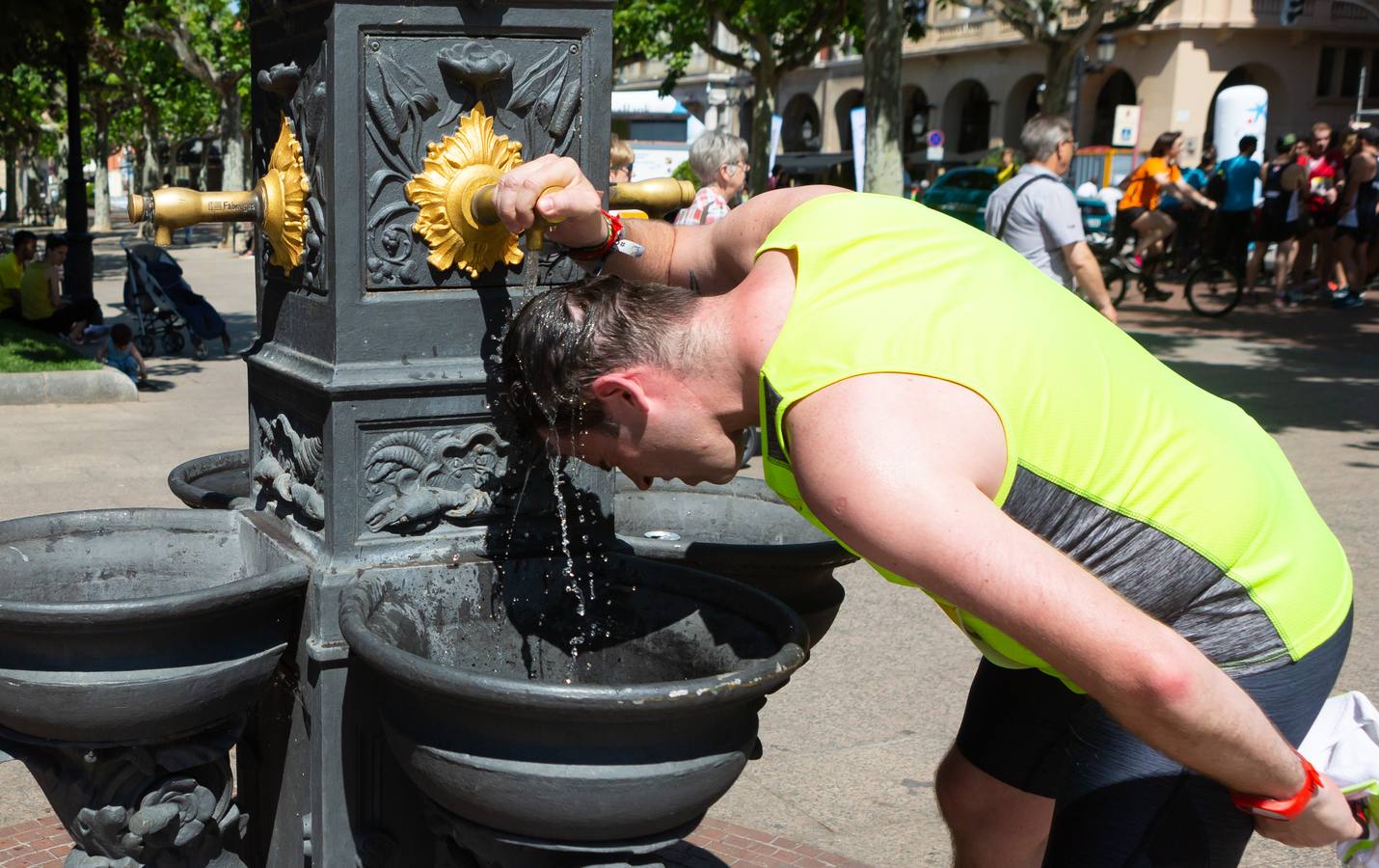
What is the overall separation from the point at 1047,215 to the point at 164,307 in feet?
27.5

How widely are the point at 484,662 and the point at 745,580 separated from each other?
1.60ft

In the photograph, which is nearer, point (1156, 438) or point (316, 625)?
point (1156, 438)

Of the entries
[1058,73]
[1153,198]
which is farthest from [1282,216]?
[1058,73]

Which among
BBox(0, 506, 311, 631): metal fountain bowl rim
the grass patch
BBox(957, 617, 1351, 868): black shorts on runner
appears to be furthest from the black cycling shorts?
BBox(0, 506, 311, 631): metal fountain bowl rim

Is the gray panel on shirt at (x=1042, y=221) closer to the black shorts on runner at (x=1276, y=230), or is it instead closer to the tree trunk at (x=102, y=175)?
the black shorts on runner at (x=1276, y=230)

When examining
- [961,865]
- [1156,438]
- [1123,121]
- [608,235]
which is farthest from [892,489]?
[1123,121]

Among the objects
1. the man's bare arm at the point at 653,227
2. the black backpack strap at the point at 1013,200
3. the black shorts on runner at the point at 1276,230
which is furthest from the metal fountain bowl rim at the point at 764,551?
the black shorts on runner at the point at 1276,230

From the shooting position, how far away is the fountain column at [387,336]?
2.31 metres

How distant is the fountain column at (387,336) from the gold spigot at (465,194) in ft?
0.04

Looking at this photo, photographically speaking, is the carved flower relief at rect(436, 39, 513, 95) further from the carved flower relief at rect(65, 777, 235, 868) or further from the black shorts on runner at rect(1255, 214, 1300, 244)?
the black shorts on runner at rect(1255, 214, 1300, 244)

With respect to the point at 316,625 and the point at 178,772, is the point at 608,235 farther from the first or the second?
the point at 178,772

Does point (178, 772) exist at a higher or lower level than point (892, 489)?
lower

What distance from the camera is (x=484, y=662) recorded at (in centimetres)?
248

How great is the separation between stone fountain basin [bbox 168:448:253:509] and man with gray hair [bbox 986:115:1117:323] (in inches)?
169
